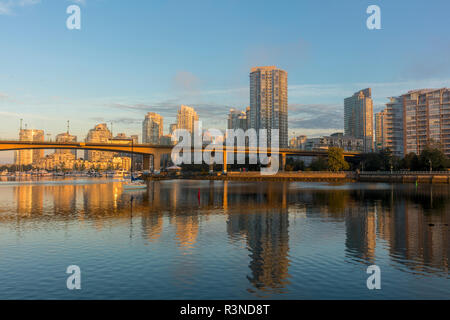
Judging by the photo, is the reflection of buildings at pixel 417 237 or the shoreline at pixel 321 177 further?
the shoreline at pixel 321 177

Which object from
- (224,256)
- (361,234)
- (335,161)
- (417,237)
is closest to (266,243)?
(224,256)

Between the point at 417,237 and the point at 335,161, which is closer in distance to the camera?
the point at 417,237

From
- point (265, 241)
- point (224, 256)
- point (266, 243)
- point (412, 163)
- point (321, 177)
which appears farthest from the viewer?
point (321, 177)

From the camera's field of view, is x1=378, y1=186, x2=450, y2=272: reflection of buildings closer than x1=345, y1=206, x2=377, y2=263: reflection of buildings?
Yes

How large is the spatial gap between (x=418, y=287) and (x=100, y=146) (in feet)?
482

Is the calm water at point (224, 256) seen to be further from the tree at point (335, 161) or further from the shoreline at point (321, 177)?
the tree at point (335, 161)

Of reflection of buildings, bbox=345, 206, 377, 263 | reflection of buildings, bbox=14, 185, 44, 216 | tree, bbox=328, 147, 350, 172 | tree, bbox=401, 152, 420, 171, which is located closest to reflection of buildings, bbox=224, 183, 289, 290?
reflection of buildings, bbox=345, 206, 377, 263

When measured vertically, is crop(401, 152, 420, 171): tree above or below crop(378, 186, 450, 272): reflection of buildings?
above

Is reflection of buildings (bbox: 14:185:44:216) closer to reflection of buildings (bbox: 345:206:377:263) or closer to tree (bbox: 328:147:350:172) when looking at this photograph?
reflection of buildings (bbox: 345:206:377:263)

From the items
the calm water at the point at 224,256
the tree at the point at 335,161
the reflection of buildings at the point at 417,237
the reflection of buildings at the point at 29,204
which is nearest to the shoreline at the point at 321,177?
the tree at the point at 335,161

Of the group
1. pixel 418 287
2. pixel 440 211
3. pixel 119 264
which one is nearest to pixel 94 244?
pixel 119 264

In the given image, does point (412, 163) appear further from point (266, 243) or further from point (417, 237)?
point (266, 243)

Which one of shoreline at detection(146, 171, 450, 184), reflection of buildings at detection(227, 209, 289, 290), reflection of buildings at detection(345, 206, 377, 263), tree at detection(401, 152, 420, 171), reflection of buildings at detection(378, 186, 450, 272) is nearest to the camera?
reflection of buildings at detection(227, 209, 289, 290)
